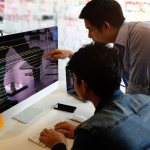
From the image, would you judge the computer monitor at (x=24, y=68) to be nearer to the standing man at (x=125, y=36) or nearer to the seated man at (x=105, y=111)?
the standing man at (x=125, y=36)

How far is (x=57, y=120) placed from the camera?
3.55ft

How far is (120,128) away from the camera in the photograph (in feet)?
1.95

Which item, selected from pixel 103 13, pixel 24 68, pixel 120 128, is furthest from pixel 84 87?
pixel 103 13

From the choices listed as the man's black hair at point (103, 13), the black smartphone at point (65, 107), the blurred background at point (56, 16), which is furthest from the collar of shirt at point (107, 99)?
the blurred background at point (56, 16)

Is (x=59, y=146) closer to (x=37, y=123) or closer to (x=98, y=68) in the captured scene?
(x=37, y=123)

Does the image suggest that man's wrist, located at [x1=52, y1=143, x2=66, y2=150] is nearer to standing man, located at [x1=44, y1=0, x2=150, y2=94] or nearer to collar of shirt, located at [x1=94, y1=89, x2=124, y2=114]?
collar of shirt, located at [x1=94, y1=89, x2=124, y2=114]

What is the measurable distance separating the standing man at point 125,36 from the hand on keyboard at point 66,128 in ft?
1.33

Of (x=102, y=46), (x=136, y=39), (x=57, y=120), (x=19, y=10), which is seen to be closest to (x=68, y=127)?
(x=57, y=120)

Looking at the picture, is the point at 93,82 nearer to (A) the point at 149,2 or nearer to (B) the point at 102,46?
(B) the point at 102,46

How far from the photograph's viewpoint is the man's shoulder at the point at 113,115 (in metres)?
0.60

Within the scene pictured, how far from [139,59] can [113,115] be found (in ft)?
1.63

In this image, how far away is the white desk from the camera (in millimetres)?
891

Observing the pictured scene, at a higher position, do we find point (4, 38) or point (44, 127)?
point (4, 38)

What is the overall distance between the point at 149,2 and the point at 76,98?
1.20m
